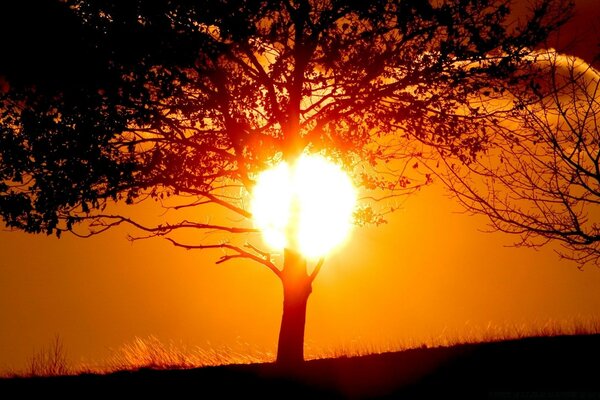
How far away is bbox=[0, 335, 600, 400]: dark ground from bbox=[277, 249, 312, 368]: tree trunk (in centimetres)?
48

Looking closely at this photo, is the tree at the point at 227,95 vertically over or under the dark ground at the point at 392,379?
over

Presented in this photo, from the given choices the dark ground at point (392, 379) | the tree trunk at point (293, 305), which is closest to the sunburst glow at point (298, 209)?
the tree trunk at point (293, 305)

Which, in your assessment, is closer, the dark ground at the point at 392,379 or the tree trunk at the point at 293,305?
the dark ground at the point at 392,379

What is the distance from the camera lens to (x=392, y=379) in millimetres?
14562

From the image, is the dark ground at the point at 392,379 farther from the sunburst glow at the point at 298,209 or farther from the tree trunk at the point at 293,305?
the sunburst glow at the point at 298,209

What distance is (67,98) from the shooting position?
15469 millimetres

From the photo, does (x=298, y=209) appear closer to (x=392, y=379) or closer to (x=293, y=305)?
(x=293, y=305)

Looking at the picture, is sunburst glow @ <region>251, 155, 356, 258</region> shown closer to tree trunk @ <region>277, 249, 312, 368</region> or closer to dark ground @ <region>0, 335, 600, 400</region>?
tree trunk @ <region>277, 249, 312, 368</region>

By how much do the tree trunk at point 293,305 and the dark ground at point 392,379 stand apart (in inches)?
18.9

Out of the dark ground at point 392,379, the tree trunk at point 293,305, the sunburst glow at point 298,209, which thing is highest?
the sunburst glow at point 298,209

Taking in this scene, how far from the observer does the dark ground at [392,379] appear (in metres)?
13.4

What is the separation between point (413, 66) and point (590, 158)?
414 cm

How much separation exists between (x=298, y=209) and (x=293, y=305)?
209cm

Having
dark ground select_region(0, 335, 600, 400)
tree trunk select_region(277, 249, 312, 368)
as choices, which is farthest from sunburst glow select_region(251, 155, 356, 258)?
dark ground select_region(0, 335, 600, 400)
